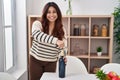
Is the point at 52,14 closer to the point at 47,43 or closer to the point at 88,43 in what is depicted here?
the point at 47,43

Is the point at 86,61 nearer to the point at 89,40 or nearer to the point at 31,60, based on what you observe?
the point at 89,40

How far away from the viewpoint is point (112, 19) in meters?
3.09

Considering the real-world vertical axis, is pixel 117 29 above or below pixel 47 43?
above

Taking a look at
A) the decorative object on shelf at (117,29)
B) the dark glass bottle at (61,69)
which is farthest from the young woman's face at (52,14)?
the decorative object on shelf at (117,29)

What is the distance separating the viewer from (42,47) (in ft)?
8.37

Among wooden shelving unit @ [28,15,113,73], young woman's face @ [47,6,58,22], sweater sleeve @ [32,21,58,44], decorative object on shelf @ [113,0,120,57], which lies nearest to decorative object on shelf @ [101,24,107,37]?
wooden shelving unit @ [28,15,113,73]

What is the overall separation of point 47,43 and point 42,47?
0.13 m

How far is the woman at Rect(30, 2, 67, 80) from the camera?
99.6 inches

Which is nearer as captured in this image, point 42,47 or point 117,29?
point 42,47

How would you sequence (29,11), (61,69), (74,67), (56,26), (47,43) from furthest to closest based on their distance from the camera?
(29,11), (56,26), (47,43), (74,67), (61,69)

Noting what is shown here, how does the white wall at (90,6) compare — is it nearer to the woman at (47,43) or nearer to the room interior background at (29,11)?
the room interior background at (29,11)

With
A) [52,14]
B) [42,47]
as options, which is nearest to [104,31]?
[52,14]

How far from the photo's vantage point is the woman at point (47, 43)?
253 cm

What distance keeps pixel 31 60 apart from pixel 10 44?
49 centimetres
